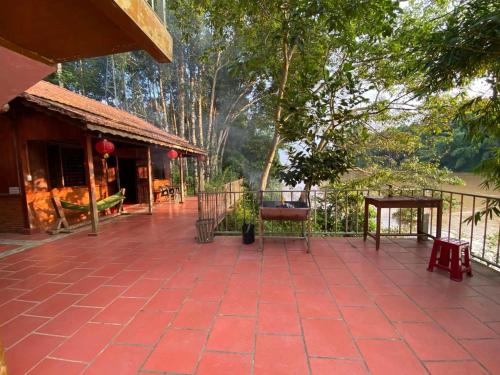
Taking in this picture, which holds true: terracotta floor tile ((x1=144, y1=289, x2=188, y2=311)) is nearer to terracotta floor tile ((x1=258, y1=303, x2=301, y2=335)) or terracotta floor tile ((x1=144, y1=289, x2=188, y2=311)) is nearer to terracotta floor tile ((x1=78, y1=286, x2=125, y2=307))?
terracotta floor tile ((x1=78, y1=286, x2=125, y2=307))

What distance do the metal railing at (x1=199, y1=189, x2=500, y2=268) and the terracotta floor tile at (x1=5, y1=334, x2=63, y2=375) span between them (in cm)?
296

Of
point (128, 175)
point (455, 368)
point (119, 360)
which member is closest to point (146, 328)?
point (119, 360)

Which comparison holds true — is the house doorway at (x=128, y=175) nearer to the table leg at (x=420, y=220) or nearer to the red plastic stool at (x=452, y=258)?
the table leg at (x=420, y=220)

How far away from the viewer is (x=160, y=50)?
2.00 metres

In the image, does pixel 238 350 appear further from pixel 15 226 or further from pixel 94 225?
pixel 15 226

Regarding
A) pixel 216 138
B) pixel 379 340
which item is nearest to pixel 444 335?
pixel 379 340

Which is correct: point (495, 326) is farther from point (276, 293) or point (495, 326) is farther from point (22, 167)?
point (22, 167)

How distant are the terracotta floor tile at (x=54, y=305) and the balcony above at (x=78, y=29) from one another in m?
2.20

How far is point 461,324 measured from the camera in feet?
6.95

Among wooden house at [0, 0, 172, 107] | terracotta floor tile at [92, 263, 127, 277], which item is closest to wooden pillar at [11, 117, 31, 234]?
terracotta floor tile at [92, 263, 127, 277]

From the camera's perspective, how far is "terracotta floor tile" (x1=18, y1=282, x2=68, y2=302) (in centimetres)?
269

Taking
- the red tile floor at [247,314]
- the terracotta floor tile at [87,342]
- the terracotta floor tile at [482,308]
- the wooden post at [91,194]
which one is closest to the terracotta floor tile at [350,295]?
the red tile floor at [247,314]

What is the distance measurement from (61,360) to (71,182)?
5.85 m

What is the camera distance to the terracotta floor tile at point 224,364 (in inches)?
65.1
